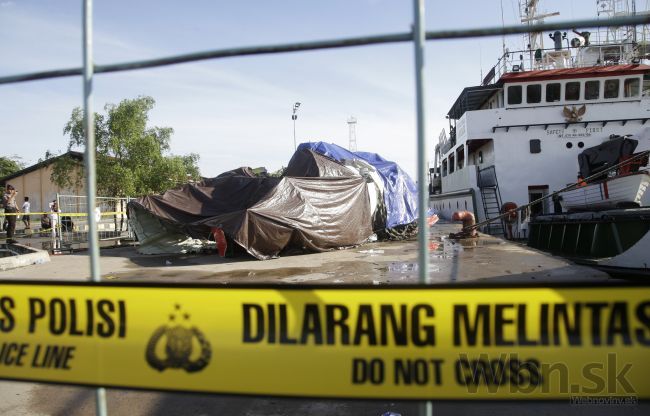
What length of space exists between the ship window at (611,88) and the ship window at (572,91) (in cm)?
107

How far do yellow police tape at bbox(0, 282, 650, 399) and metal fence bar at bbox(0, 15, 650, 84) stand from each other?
1.05 meters

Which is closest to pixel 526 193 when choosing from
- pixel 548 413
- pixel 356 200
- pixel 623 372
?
pixel 356 200

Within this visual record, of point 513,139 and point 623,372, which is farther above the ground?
point 513,139

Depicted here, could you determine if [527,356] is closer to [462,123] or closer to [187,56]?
[187,56]

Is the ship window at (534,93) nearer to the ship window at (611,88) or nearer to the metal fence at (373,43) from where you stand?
the ship window at (611,88)

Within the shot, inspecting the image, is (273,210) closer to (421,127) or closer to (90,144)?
(90,144)

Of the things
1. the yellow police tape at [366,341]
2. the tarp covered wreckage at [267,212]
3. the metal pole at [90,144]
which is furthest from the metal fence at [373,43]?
the tarp covered wreckage at [267,212]

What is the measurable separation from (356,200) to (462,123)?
35.1ft

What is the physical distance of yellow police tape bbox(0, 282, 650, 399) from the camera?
1779mm

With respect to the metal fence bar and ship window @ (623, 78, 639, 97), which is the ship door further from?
the metal fence bar

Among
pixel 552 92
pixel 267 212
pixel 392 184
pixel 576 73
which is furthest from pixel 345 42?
pixel 576 73

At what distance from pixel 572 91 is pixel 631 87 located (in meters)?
2.35

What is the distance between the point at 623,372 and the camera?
5.78 feet

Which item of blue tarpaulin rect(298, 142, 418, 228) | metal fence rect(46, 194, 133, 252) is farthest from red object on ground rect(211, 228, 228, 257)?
blue tarpaulin rect(298, 142, 418, 228)
